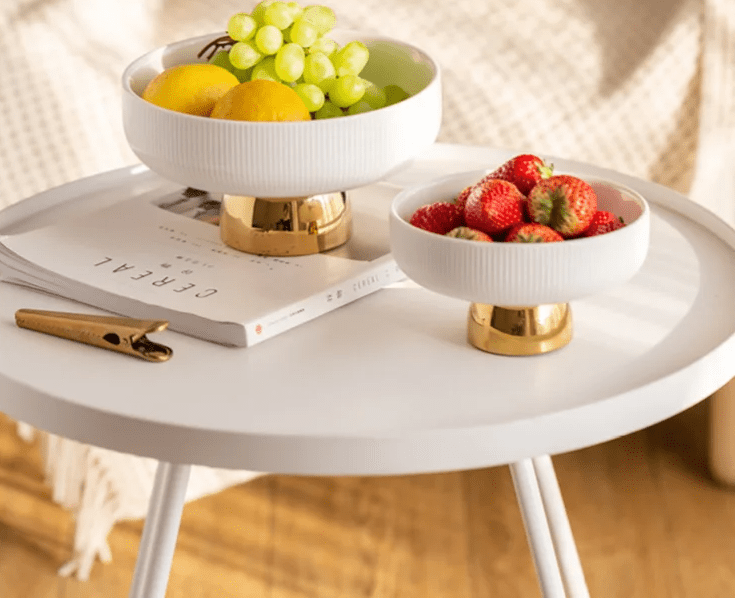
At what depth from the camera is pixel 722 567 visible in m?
1.40

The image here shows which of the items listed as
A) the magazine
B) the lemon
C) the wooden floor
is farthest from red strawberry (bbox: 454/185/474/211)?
the wooden floor

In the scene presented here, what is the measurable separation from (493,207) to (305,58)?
0.77ft

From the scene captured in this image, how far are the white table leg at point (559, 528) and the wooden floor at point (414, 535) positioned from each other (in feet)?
1.31

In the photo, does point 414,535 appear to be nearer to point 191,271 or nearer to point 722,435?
point 722,435

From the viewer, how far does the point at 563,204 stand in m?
0.72

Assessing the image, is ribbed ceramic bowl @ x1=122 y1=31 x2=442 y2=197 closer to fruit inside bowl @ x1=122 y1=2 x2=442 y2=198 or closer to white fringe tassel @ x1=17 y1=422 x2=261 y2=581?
fruit inside bowl @ x1=122 y1=2 x2=442 y2=198

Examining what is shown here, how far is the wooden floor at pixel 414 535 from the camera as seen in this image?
1.39 m

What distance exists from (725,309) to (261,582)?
0.79m

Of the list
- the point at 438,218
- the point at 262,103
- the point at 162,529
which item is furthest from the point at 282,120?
the point at 162,529

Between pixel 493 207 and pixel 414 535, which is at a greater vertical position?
pixel 493 207

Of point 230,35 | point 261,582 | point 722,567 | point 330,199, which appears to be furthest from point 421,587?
point 230,35

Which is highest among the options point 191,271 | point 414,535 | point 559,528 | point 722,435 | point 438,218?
point 438,218

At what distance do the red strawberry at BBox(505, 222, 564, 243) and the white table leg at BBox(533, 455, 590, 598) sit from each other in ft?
0.93

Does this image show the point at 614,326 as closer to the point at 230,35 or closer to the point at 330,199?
the point at 330,199
